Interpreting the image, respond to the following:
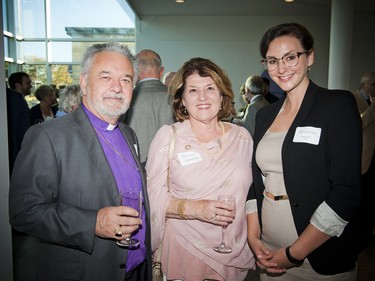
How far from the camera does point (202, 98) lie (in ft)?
6.52

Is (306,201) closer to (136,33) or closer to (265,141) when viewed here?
(265,141)

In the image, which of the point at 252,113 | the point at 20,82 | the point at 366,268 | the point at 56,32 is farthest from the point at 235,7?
the point at 366,268

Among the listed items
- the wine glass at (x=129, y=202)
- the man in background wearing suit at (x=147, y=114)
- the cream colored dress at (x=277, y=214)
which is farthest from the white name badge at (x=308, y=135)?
the man in background wearing suit at (x=147, y=114)

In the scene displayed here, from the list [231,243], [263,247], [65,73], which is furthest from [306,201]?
[65,73]

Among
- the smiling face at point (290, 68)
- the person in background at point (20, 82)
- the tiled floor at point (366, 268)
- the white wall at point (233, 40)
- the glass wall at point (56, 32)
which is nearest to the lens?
the smiling face at point (290, 68)

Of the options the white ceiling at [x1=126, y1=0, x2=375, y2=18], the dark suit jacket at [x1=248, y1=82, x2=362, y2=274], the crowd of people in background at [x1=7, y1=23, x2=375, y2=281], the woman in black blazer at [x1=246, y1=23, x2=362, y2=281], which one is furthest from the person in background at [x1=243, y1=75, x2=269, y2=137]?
the white ceiling at [x1=126, y1=0, x2=375, y2=18]

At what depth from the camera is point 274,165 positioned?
1.75 metres

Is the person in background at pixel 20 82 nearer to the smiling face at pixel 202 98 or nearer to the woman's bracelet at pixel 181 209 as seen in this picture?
the smiling face at pixel 202 98

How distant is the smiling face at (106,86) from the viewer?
1.74 metres

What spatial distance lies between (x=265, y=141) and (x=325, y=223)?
546 mm

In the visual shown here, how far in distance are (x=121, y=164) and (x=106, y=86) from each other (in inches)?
16.9

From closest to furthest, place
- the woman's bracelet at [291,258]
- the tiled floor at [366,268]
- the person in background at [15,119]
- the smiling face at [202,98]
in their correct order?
the woman's bracelet at [291,258]
the smiling face at [202,98]
the tiled floor at [366,268]
the person in background at [15,119]

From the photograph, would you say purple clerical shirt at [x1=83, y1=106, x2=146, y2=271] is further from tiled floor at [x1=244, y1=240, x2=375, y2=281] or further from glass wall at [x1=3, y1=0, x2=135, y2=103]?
glass wall at [x1=3, y1=0, x2=135, y2=103]

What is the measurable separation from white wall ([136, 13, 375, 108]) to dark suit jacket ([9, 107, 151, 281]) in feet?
31.4
